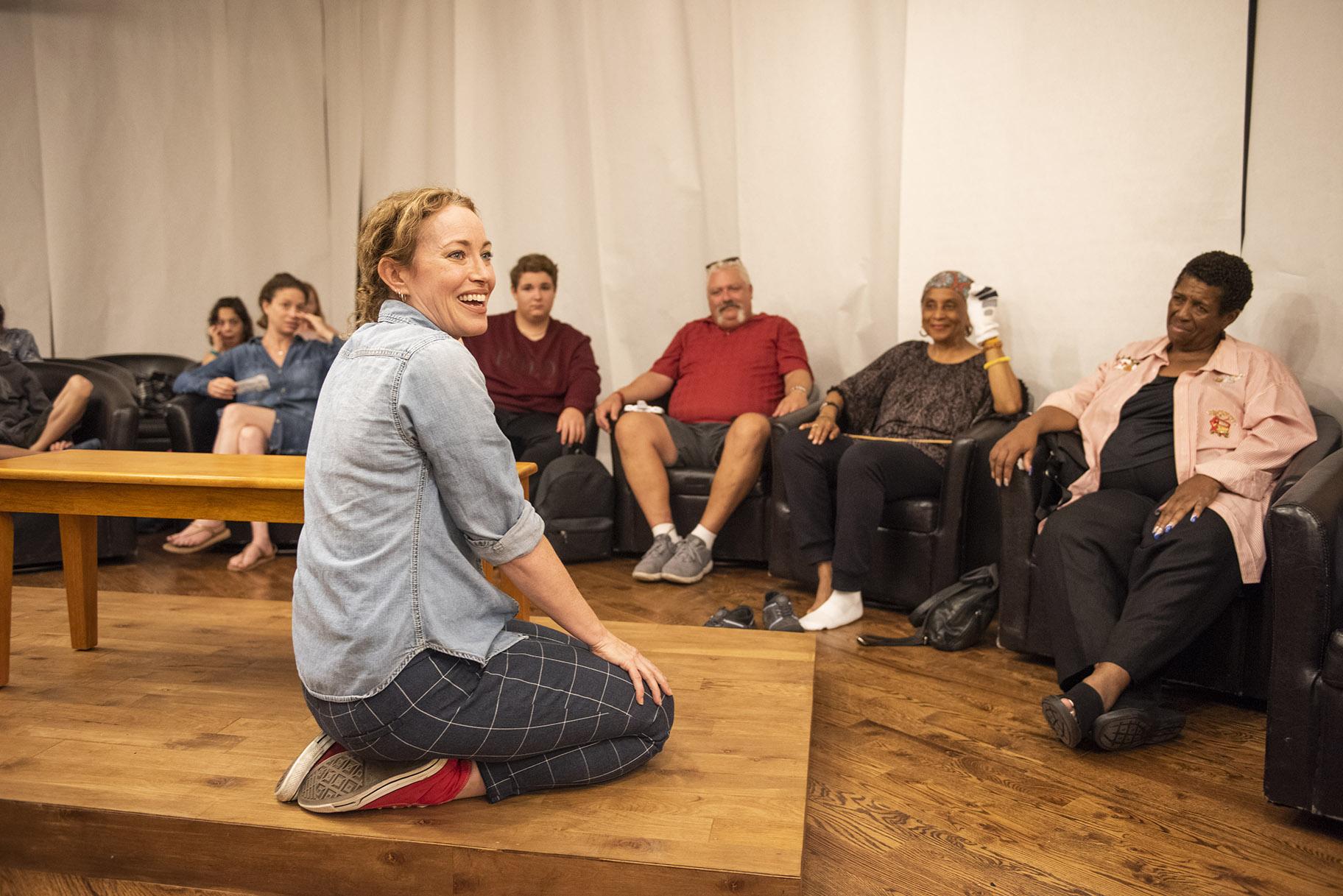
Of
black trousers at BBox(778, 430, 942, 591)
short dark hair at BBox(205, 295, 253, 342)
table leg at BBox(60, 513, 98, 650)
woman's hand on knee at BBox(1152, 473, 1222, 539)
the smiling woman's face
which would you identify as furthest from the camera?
short dark hair at BBox(205, 295, 253, 342)

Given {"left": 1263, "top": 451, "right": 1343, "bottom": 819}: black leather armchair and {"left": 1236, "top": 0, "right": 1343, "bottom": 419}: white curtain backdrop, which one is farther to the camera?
{"left": 1236, "top": 0, "right": 1343, "bottom": 419}: white curtain backdrop

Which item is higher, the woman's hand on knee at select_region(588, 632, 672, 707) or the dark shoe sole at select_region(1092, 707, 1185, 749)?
the woman's hand on knee at select_region(588, 632, 672, 707)

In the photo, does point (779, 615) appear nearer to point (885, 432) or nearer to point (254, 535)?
point (885, 432)

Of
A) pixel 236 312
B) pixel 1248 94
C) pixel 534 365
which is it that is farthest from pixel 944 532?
pixel 236 312

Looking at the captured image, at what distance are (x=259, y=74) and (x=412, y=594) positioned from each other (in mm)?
4875

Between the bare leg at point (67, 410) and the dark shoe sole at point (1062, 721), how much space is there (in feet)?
11.7

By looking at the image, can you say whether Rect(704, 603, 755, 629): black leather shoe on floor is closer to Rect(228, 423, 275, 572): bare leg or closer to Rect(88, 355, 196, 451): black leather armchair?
Rect(228, 423, 275, 572): bare leg

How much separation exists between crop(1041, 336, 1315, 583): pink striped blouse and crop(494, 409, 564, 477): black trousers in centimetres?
198

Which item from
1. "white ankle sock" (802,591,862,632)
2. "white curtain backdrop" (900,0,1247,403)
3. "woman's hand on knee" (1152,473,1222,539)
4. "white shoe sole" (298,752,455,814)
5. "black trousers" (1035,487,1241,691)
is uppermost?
"white curtain backdrop" (900,0,1247,403)

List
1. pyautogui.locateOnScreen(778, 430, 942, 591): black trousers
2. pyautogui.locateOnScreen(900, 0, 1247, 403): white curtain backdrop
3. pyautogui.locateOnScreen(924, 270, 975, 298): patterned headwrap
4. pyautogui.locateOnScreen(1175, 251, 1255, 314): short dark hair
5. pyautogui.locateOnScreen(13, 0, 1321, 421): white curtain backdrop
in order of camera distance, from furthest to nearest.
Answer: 1. pyautogui.locateOnScreen(924, 270, 975, 298): patterned headwrap
2. pyautogui.locateOnScreen(13, 0, 1321, 421): white curtain backdrop
3. pyautogui.locateOnScreen(900, 0, 1247, 403): white curtain backdrop
4. pyautogui.locateOnScreen(778, 430, 942, 591): black trousers
5. pyautogui.locateOnScreen(1175, 251, 1255, 314): short dark hair

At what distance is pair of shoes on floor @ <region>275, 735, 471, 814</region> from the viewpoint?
67.4 inches

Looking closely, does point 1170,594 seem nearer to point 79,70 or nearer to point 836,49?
point 836,49

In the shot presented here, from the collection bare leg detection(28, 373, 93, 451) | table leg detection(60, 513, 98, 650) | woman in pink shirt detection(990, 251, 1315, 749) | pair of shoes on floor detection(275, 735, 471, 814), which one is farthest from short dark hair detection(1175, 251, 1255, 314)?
bare leg detection(28, 373, 93, 451)

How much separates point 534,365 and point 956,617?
215cm
